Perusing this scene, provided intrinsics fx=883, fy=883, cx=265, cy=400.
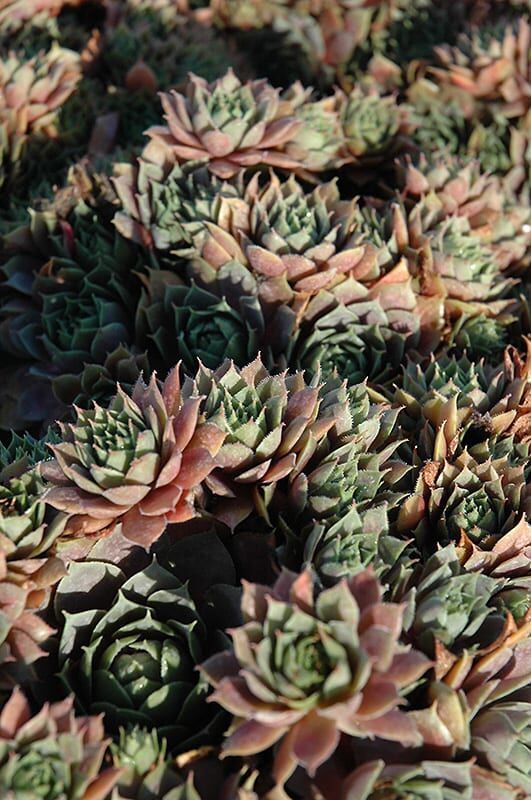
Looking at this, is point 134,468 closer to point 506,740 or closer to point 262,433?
point 262,433

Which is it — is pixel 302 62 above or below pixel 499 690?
above

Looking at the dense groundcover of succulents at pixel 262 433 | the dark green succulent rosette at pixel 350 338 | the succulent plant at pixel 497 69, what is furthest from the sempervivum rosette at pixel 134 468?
the succulent plant at pixel 497 69

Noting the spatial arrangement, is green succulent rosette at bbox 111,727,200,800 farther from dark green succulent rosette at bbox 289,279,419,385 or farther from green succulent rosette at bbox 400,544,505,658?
dark green succulent rosette at bbox 289,279,419,385

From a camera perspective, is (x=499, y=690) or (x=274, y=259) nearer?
(x=499, y=690)

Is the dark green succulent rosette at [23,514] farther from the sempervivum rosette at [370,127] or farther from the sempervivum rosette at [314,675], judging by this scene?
the sempervivum rosette at [370,127]

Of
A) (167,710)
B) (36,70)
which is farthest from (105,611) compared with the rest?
(36,70)

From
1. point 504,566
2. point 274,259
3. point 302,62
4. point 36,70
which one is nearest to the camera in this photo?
point 504,566

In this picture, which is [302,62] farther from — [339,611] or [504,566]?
[339,611]
